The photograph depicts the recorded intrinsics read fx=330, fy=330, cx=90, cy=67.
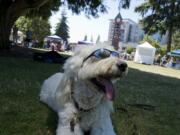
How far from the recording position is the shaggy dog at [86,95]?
3.24 metres

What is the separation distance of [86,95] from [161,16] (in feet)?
139

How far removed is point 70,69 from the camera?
3428 millimetres

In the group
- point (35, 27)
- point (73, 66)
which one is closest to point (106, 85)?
point (73, 66)

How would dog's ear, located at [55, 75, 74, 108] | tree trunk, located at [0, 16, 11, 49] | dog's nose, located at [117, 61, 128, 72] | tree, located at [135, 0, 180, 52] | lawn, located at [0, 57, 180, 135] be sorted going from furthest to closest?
tree, located at [135, 0, 180, 52] < tree trunk, located at [0, 16, 11, 49] < lawn, located at [0, 57, 180, 135] < dog's ear, located at [55, 75, 74, 108] < dog's nose, located at [117, 61, 128, 72]

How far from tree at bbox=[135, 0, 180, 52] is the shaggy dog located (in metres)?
39.6

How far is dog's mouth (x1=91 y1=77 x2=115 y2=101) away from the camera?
3.20 metres

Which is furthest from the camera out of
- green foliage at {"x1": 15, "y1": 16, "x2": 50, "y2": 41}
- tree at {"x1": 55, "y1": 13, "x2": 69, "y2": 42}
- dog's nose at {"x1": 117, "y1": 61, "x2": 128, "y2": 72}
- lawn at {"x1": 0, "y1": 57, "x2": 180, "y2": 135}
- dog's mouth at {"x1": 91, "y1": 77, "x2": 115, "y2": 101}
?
tree at {"x1": 55, "y1": 13, "x2": 69, "y2": 42}

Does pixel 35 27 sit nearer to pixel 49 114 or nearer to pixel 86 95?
pixel 49 114

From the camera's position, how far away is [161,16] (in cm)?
4412

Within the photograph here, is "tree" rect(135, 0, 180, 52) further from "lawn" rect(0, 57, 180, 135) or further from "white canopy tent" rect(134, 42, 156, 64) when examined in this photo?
"lawn" rect(0, 57, 180, 135)

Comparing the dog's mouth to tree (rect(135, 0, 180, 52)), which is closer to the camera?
the dog's mouth

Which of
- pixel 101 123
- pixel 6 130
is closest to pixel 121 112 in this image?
pixel 101 123

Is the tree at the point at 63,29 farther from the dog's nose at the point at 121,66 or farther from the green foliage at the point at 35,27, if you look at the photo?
the dog's nose at the point at 121,66

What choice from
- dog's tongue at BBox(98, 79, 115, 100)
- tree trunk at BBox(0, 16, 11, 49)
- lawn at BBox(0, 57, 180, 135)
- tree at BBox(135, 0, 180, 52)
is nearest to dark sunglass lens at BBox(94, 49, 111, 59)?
dog's tongue at BBox(98, 79, 115, 100)
